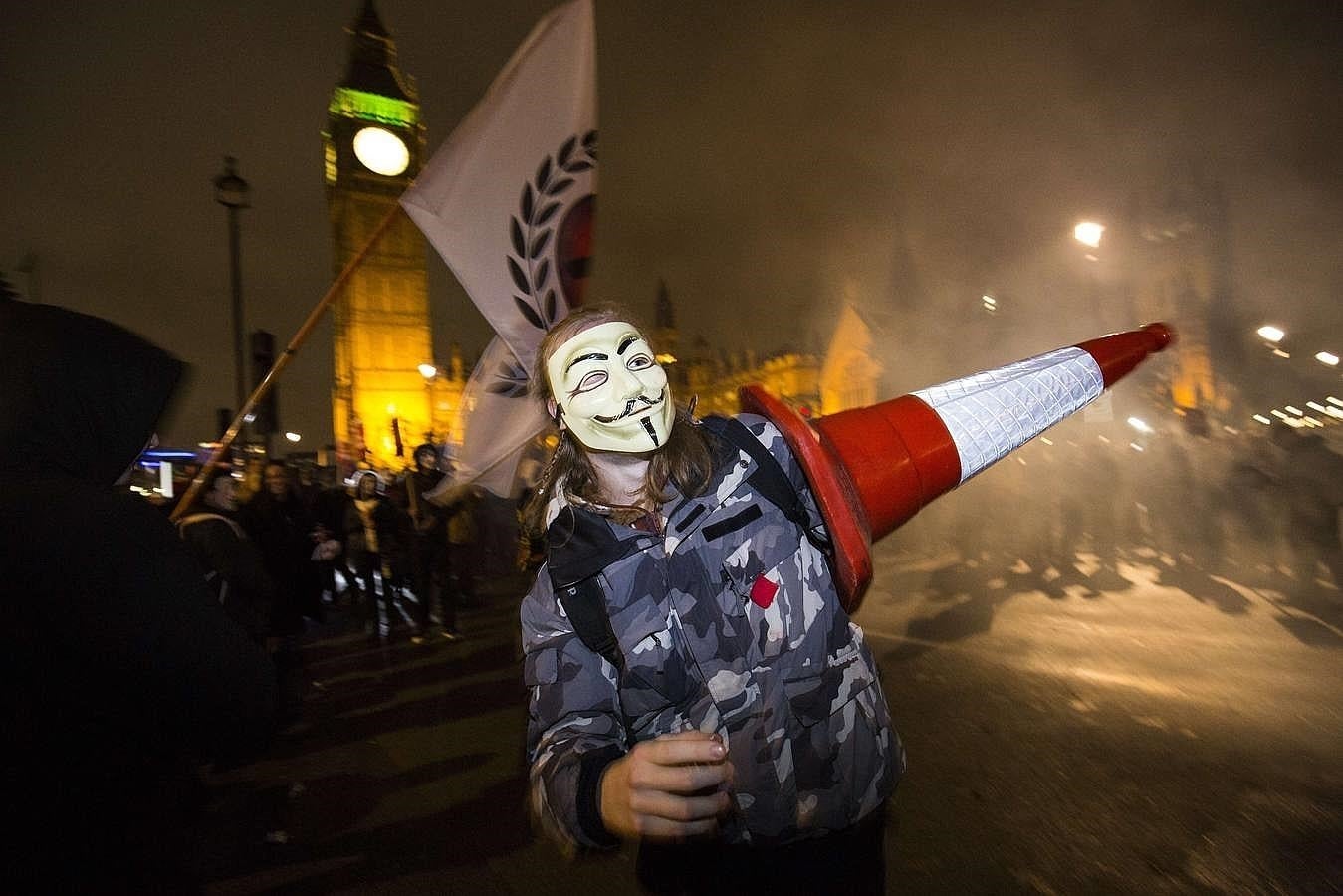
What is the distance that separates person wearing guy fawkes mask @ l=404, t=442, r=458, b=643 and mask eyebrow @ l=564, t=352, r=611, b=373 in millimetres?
6031

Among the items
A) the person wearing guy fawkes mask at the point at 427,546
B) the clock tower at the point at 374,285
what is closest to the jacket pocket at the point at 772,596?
the person wearing guy fawkes mask at the point at 427,546

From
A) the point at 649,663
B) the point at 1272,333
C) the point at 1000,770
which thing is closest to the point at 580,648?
the point at 649,663

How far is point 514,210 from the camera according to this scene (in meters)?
3.86

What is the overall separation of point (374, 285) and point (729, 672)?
2368 inches

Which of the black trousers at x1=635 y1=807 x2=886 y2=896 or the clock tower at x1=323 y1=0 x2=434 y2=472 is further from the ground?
the clock tower at x1=323 y1=0 x2=434 y2=472

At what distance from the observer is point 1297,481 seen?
23.9 feet

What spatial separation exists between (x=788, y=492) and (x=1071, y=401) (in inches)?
27.3

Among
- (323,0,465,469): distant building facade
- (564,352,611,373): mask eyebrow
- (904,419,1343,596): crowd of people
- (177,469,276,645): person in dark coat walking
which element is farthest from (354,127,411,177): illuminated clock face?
(323,0,465,469): distant building facade

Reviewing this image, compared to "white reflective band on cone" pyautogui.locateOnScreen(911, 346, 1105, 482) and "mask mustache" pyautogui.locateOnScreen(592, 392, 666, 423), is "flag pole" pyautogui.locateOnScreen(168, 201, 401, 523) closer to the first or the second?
"mask mustache" pyautogui.locateOnScreen(592, 392, 666, 423)

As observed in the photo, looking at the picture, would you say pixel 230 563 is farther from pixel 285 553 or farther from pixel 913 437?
pixel 913 437

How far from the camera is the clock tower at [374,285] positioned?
53.9 m

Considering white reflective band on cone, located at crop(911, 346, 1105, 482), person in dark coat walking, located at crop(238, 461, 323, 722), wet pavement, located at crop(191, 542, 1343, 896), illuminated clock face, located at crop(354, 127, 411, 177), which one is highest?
illuminated clock face, located at crop(354, 127, 411, 177)

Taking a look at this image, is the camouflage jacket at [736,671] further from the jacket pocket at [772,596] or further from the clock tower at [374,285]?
the clock tower at [374,285]

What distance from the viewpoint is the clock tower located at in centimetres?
5388
